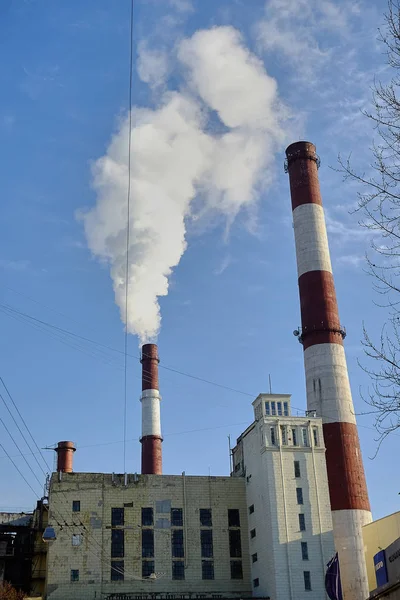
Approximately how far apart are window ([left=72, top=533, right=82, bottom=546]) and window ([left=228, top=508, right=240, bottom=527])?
37.1 ft

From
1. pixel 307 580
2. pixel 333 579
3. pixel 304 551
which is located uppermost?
pixel 304 551

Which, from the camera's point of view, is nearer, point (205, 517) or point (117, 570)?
point (117, 570)

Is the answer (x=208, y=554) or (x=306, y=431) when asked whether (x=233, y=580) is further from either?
(x=306, y=431)

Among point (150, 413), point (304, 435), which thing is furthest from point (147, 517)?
point (150, 413)

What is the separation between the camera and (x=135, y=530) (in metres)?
52.7

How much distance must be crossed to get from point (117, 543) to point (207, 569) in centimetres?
696

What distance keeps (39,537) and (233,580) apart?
17.1m

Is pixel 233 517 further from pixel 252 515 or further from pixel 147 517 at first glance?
pixel 147 517

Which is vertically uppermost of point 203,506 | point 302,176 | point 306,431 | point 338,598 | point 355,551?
point 302,176

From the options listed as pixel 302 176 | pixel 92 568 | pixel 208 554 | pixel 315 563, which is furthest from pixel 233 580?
pixel 302 176

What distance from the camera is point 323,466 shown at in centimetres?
5266

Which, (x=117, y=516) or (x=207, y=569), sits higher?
(x=117, y=516)

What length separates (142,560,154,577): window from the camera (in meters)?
51.5

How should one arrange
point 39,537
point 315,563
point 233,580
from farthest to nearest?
point 39,537, point 233,580, point 315,563
